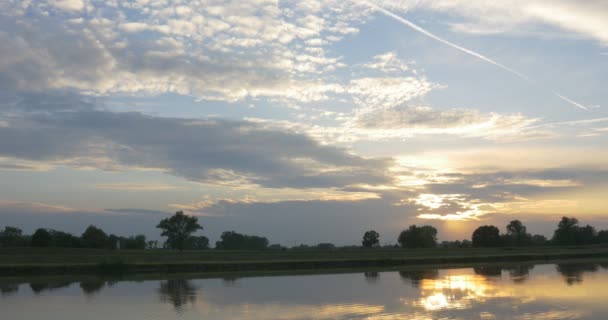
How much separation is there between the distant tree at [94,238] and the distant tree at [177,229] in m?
9.54

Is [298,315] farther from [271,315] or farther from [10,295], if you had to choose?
[10,295]

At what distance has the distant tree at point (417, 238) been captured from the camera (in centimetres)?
12781

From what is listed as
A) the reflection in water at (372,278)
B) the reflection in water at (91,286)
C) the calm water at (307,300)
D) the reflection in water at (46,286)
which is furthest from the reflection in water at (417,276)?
the reflection in water at (46,286)

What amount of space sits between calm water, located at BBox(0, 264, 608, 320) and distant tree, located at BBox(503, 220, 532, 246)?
99.9 m

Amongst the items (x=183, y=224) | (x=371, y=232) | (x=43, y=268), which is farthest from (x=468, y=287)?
(x=371, y=232)

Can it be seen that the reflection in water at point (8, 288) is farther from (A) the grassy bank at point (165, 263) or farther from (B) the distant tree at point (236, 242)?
(B) the distant tree at point (236, 242)

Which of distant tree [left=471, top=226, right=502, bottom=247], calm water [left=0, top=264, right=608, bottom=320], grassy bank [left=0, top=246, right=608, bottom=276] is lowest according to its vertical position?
calm water [left=0, top=264, right=608, bottom=320]

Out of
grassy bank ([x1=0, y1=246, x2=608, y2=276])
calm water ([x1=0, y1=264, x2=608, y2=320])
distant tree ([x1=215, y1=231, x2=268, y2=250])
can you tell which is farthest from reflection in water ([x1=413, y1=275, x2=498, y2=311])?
distant tree ([x1=215, y1=231, x2=268, y2=250])

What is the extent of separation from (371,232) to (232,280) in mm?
109592

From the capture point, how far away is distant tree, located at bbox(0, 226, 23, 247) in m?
100

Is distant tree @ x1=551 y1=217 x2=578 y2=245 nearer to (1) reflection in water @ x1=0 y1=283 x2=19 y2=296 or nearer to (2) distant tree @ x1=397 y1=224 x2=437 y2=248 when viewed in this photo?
(2) distant tree @ x1=397 y1=224 x2=437 y2=248

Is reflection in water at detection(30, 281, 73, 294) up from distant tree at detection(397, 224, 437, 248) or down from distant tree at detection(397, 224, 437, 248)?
down

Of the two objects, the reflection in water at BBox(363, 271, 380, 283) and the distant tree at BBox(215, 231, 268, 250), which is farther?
the distant tree at BBox(215, 231, 268, 250)

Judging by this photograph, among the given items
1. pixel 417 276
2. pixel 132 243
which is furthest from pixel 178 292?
pixel 132 243
